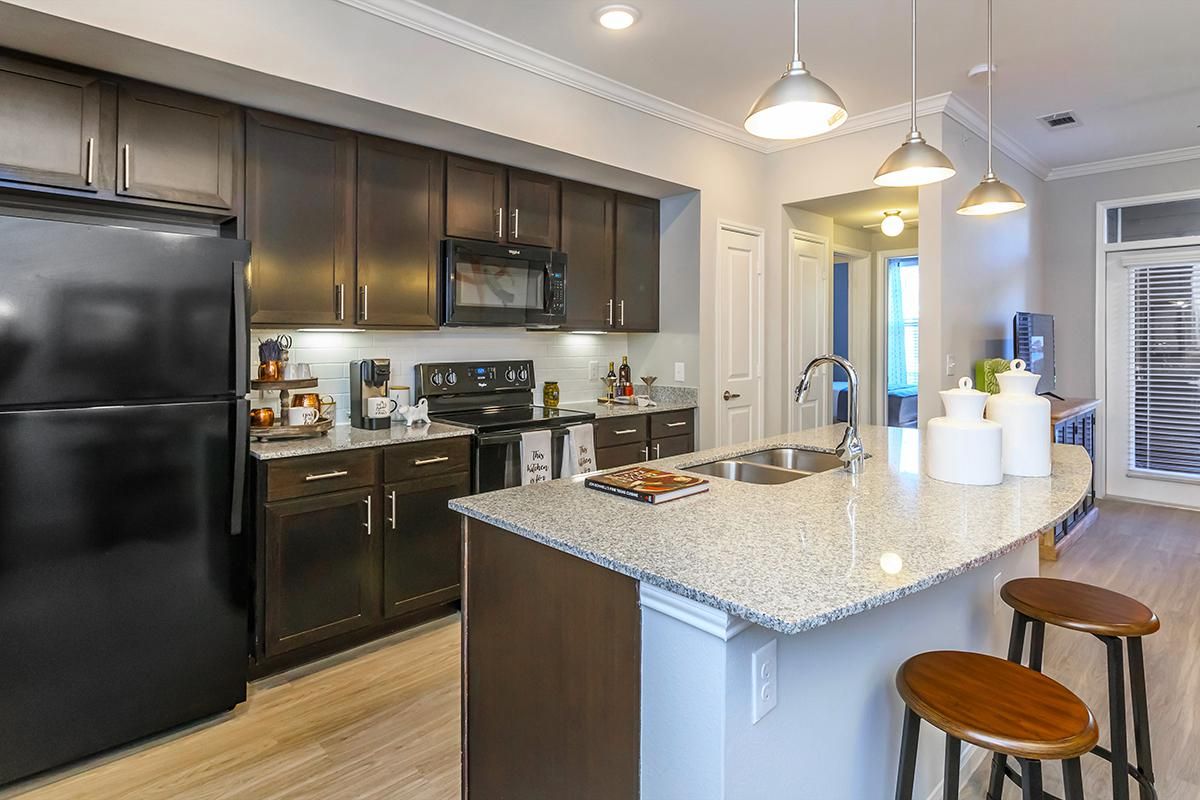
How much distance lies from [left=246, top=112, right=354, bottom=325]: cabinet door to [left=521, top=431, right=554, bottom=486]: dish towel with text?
1.03 m

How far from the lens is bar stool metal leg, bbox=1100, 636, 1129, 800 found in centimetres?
169

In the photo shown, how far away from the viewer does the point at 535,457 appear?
3.44 meters

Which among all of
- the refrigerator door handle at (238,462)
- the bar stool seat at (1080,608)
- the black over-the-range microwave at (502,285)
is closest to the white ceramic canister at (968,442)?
the bar stool seat at (1080,608)

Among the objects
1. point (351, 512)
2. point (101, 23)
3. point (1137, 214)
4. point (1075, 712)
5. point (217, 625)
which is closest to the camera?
point (1075, 712)

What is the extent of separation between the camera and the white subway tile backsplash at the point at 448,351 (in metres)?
3.26

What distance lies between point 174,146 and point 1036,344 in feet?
18.2

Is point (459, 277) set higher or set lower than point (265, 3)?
lower

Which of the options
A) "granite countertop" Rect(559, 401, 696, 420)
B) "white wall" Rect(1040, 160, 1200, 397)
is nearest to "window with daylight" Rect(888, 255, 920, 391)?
"white wall" Rect(1040, 160, 1200, 397)

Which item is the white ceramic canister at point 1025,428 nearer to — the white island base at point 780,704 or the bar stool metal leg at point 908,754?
the white island base at point 780,704

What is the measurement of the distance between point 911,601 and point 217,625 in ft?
7.39

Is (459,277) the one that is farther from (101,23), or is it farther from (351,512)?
(101,23)

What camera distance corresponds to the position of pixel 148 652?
2201 millimetres

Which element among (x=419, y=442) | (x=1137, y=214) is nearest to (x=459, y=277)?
(x=419, y=442)

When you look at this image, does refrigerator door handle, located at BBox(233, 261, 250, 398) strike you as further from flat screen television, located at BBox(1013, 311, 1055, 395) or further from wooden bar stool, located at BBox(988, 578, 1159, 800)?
flat screen television, located at BBox(1013, 311, 1055, 395)
